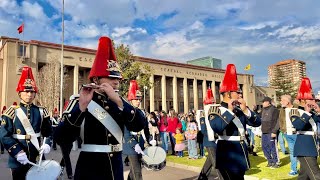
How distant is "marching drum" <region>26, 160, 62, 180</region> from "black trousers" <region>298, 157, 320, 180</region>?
15.2ft

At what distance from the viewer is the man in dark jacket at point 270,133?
11.1m

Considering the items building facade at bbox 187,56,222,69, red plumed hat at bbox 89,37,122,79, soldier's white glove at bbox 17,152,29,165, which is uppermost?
building facade at bbox 187,56,222,69

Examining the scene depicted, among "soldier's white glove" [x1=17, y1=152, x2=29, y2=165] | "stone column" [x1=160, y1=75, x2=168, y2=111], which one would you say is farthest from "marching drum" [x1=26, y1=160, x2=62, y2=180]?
"stone column" [x1=160, y1=75, x2=168, y2=111]

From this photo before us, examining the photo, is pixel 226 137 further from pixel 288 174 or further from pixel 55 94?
pixel 55 94

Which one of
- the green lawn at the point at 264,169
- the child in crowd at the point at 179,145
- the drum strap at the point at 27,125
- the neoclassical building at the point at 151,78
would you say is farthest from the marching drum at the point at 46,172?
the neoclassical building at the point at 151,78

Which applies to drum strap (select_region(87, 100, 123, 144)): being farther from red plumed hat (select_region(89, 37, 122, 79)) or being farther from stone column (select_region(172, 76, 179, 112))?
stone column (select_region(172, 76, 179, 112))

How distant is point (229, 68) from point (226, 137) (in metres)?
1.31

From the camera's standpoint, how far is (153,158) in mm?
6684

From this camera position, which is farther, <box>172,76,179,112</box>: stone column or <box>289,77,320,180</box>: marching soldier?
<box>172,76,179,112</box>: stone column

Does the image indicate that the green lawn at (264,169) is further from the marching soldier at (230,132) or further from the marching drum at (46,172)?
the marching drum at (46,172)

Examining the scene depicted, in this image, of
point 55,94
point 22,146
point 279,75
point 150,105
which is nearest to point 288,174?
point 22,146

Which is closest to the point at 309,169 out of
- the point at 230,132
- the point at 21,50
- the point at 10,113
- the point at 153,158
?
the point at 230,132

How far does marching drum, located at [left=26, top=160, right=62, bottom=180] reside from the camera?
4496mm

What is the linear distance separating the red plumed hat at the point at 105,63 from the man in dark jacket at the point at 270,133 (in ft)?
29.0
